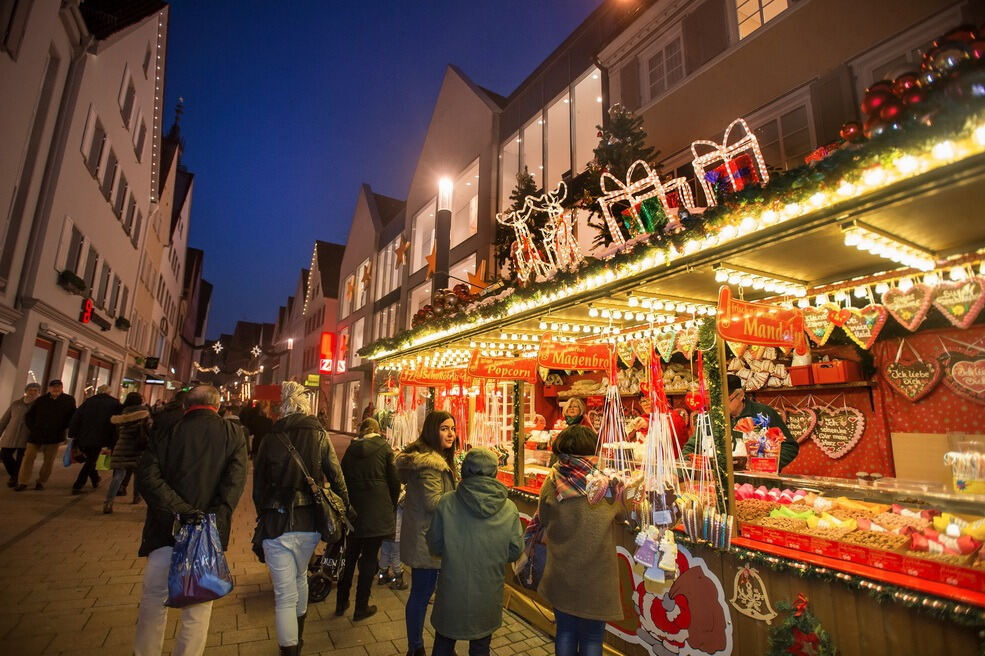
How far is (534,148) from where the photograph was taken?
46.2ft

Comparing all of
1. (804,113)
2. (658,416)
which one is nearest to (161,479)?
(658,416)

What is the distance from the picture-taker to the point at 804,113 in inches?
293

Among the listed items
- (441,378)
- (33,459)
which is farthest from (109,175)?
(441,378)

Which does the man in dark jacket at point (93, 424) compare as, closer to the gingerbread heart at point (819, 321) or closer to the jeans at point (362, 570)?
the jeans at point (362, 570)

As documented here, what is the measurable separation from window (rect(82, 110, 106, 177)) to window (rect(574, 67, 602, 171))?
13.9 meters

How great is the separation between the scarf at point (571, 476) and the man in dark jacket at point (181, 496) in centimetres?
237

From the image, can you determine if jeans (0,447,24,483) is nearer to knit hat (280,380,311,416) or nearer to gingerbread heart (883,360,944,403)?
knit hat (280,380,311,416)

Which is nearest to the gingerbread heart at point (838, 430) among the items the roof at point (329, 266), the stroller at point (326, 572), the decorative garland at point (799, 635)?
the decorative garland at point (799, 635)

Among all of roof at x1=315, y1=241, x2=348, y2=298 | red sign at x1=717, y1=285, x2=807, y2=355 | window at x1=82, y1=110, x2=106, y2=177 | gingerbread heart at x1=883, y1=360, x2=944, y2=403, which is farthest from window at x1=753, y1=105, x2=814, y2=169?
roof at x1=315, y1=241, x2=348, y2=298

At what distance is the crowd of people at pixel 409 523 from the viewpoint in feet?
10.6

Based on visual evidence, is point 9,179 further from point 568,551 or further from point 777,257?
point 777,257

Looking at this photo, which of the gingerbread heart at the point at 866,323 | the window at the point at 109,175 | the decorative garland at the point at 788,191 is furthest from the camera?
the window at the point at 109,175

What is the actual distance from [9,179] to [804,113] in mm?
15584

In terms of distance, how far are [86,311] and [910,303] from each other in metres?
20.1
